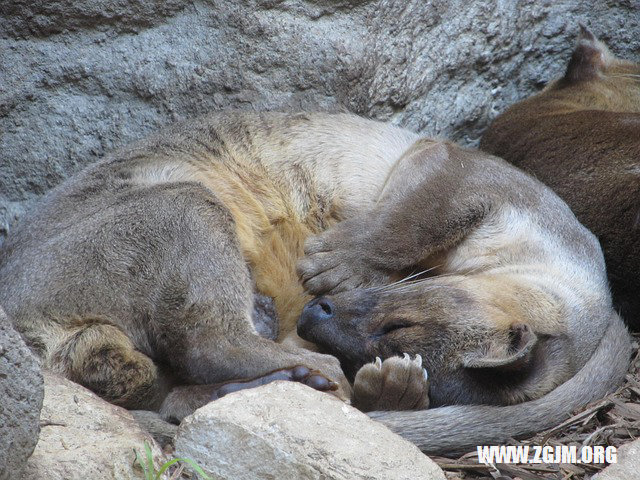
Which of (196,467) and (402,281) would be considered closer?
(196,467)

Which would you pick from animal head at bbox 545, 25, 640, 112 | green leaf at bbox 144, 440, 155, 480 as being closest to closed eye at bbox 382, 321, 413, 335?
green leaf at bbox 144, 440, 155, 480

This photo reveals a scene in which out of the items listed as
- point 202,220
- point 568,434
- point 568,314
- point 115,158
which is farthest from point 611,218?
point 115,158

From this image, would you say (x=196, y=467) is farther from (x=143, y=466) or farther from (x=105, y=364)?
(x=105, y=364)

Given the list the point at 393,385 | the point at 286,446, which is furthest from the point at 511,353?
the point at 286,446

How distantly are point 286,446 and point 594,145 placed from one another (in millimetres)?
3760

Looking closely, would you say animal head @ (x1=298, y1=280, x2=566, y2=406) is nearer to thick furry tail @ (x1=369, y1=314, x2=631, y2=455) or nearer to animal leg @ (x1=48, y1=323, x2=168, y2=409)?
thick furry tail @ (x1=369, y1=314, x2=631, y2=455)

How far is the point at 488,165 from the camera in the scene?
593 cm

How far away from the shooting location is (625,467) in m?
4.02

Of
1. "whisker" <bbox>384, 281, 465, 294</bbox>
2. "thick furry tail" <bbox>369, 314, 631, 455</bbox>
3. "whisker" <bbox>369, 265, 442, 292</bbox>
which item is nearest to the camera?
"thick furry tail" <bbox>369, 314, 631, 455</bbox>

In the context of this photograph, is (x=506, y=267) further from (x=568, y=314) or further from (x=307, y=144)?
(x=307, y=144)

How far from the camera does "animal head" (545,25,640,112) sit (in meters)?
7.13

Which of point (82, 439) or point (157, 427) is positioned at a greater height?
point (82, 439)

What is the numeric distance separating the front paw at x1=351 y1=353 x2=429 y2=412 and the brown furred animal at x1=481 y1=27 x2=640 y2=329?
6.64ft

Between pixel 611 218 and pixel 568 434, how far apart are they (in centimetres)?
184
